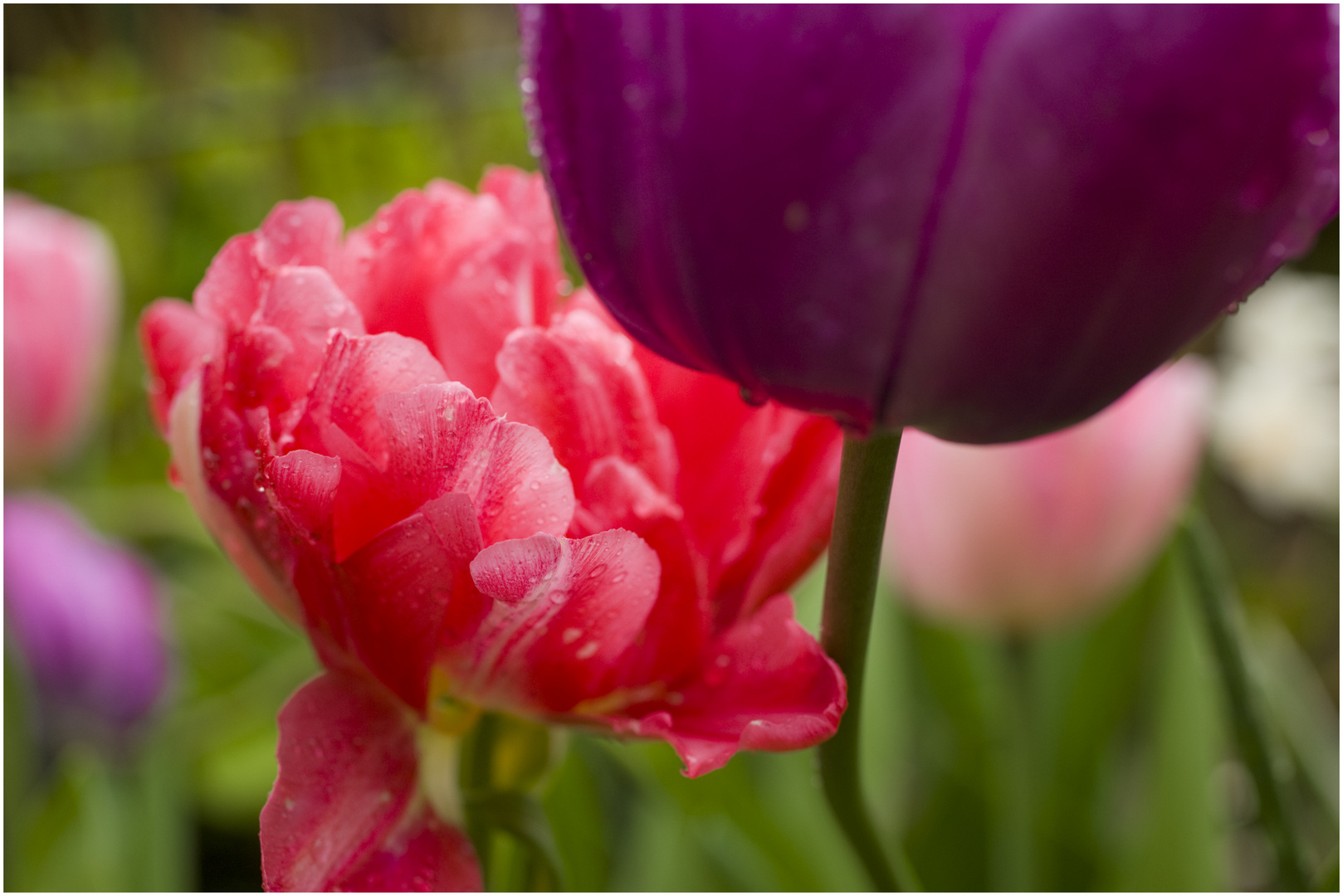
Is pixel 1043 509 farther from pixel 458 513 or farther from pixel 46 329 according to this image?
pixel 46 329

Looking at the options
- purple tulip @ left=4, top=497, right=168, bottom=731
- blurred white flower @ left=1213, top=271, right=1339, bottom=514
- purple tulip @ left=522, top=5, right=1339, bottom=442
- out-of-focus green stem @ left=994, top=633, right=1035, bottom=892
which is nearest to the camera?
purple tulip @ left=522, top=5, right=1339, bottom=442

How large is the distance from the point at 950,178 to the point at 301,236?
108 millimetres

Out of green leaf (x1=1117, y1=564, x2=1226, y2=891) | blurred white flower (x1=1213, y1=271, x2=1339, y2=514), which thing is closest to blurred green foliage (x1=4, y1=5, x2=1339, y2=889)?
green leaf (x1=1117, y1=564, x2=1226, y2=891)

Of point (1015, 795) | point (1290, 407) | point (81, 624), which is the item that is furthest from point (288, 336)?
point (1290, 407)

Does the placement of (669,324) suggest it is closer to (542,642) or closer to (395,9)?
(542,642)

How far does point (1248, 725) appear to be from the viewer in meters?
0.23

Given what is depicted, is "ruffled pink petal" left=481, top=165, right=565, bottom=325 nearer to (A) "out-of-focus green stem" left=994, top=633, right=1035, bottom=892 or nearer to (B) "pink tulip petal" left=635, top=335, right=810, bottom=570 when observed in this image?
(B) "pink tulip petal" left=635, top=335, right=810, bottom=570

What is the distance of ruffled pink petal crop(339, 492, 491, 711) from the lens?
0.16 m

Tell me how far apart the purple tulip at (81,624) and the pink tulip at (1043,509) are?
1.07 ft

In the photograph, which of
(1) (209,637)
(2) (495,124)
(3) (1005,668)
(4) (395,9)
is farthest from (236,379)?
(4) (395,9)

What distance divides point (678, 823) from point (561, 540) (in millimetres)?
271

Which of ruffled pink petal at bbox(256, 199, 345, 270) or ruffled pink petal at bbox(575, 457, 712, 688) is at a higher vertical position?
ruffled pink petal at bbox(256, 199, 345, 270)

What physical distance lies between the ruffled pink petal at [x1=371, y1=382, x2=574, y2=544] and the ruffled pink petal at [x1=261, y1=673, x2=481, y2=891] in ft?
0.12

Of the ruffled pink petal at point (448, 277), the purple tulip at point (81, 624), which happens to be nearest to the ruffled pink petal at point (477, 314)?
the ruffled pink petal at point (448, 277)
